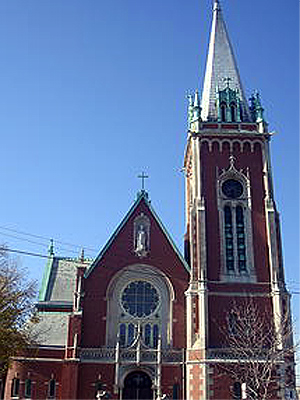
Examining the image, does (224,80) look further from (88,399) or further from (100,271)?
(88,399)

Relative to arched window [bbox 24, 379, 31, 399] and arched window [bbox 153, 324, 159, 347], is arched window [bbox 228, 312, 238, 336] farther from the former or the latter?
arched window [bbox 24, 379, 31, 399]

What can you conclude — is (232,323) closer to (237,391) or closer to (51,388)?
(237,391)

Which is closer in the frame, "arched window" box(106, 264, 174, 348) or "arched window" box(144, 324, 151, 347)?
"arched window" box(144, 324, 151, 347)

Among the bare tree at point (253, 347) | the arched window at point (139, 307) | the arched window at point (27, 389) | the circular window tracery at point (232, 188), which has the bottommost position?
the arched window at point (27, 389)

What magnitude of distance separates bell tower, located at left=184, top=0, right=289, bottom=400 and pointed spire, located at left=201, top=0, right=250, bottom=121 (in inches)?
5.7

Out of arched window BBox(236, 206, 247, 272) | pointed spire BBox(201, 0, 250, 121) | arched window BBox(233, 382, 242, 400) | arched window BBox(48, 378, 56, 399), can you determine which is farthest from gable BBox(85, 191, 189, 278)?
pointed spire BBox(201, 0, 250, 121)

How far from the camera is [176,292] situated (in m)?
39.3

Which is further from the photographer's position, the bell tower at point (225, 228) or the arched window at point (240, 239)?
the arched window at point (240, 239)

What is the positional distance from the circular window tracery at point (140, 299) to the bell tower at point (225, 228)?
2.76 m

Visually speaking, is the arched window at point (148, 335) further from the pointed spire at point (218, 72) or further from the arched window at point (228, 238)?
the pointed spire at point (218, 72)

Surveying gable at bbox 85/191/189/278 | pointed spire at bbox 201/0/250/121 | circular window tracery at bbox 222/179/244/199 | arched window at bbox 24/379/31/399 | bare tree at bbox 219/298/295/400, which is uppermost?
pointed spire at bbox 201/0/250/121

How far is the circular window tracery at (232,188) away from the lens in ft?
140

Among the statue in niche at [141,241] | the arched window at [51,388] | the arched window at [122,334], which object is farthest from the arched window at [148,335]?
the arched window at [51,388]

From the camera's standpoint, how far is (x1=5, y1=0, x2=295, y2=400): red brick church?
3612 centimetres
